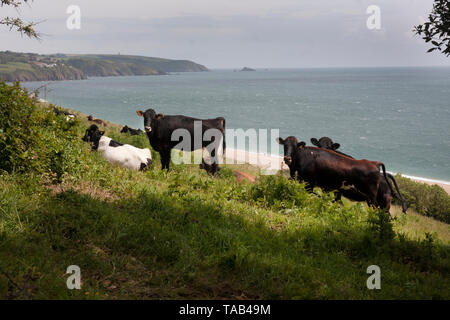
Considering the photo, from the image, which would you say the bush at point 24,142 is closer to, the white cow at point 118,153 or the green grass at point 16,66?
the white cow at point 118,153

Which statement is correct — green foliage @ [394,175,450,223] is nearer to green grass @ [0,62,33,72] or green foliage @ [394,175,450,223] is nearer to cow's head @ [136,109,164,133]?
cow's head @ [136,109,164,133]

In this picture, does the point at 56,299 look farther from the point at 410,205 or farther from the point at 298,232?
the point at 410,205

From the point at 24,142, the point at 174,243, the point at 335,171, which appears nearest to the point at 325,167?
the point at 335,171

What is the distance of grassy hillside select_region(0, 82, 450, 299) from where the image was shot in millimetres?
5332

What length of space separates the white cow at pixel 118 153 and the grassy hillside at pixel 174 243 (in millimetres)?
2531

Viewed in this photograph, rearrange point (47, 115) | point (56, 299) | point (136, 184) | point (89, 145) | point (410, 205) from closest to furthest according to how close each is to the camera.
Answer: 1. point (56, 299)
2. point (136, 184)
3. point (47, 115)
4. point (89, 145)
5. point (410, 205)

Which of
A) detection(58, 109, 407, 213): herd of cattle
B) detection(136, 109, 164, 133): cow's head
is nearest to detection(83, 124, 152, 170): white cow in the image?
detection(58, 109, 407, 213): herd of cattle

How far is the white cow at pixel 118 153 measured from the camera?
12.0 metres

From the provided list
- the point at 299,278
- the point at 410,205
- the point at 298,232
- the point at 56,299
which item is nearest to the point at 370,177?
the point at 298,232

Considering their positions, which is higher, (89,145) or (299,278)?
(89,145)

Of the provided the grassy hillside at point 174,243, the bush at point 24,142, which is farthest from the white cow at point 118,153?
the bush at point 24,142
